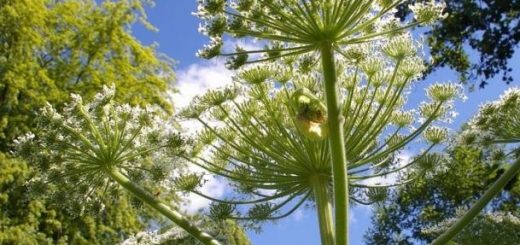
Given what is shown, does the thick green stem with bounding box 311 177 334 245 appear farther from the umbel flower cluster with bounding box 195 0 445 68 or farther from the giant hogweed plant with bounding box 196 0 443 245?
the umbel flower cluster with bounding box 195 0 445 68

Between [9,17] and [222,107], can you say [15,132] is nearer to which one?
[9,17]

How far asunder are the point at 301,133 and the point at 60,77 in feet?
61.9

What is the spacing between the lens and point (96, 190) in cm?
504

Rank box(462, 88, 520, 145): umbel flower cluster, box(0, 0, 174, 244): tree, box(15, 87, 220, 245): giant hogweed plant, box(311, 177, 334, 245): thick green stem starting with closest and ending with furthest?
box(311, 177, 334, 245): thick green stem, box(15, 87, 220, 245): giant hogweed plant, box(462, 88, 520, 145): umbel flower cluster, box(0, 0, 174, 244): tree

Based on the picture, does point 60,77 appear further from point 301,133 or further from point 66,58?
point 301,133

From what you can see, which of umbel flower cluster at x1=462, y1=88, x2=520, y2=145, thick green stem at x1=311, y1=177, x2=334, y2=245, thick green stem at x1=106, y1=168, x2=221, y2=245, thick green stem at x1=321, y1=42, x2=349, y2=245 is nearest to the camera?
thick green stem at x1=321, y1=42, x2=349, y2=245

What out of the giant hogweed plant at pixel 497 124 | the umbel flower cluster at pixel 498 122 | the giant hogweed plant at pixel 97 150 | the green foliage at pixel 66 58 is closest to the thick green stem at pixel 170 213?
the giant hogweed plant at pixel 97 150

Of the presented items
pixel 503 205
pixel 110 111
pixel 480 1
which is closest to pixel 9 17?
pixel 480 1

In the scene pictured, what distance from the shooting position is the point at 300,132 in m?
4.51

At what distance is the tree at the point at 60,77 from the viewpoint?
746 inches

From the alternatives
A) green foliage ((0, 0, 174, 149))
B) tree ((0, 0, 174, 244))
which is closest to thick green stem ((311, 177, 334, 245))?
tree ((0, 0, 174, 244))

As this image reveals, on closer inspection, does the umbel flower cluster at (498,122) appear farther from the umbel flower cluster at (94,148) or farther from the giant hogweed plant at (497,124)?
the umbel flower cluster at (94,148)

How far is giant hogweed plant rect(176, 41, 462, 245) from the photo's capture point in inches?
182

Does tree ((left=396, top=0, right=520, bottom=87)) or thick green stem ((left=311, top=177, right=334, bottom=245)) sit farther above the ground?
tree ((left=396, top=0, right=520, bottom=87))
